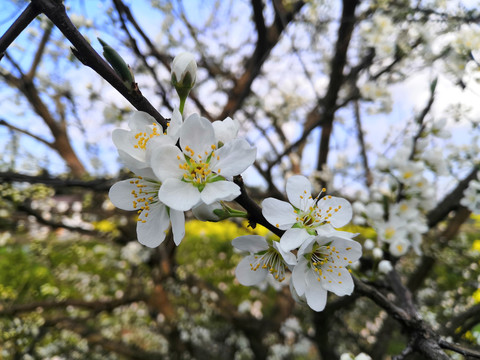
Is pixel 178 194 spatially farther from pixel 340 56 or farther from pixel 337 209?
pixel 340 56

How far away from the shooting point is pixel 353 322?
15.1 feet

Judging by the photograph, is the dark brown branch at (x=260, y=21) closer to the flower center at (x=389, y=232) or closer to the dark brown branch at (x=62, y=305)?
the flower center at (x=389, y=232)

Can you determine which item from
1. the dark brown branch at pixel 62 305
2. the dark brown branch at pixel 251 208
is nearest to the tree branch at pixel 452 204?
the dark brown branch at pixel 251 208

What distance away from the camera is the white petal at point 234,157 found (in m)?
0.63

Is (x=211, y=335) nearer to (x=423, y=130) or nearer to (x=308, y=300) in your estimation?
(x=423, y=130)

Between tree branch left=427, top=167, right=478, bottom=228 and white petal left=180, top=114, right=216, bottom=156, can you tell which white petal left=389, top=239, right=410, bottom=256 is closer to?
tree branch left=427, top=167, right=478, bottom=228

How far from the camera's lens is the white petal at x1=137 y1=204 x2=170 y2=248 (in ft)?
2.39

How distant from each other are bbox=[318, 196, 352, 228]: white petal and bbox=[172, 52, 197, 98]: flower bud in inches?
18.0

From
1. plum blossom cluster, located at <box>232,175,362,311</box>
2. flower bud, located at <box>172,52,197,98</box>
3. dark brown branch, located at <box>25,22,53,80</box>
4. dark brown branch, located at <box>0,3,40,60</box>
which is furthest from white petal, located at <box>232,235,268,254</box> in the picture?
dark brown branch, located at <box>25,22,53,80</box>

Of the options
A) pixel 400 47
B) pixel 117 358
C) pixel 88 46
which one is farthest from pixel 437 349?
pixel 117 358

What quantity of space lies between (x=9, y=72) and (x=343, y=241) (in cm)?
349

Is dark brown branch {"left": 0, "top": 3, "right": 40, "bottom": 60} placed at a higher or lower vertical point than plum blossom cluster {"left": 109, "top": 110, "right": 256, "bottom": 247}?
higher

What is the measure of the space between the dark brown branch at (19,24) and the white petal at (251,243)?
59 cm

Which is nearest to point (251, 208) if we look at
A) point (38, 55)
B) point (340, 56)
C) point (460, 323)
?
point (460, 323)
